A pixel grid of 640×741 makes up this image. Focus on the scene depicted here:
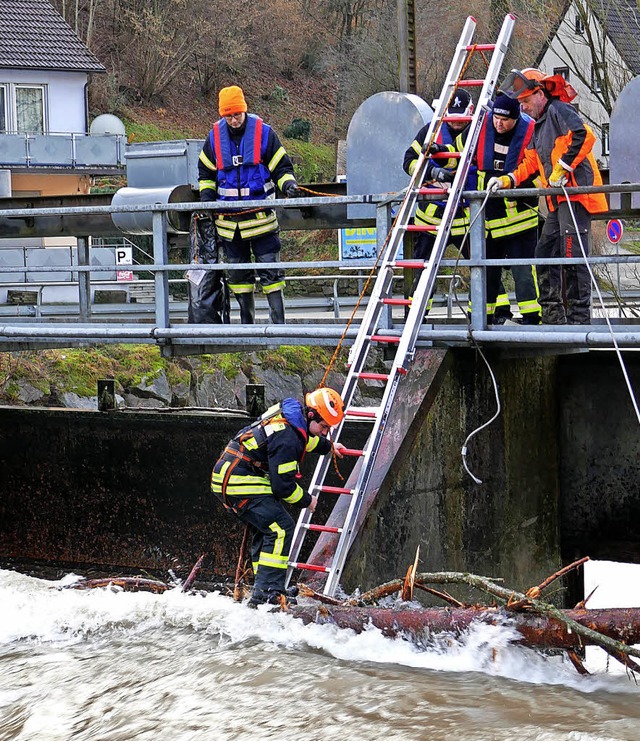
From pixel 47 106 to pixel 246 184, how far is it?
29988 mm

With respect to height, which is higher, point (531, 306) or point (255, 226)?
point (255, 226)

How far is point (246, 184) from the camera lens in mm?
9180

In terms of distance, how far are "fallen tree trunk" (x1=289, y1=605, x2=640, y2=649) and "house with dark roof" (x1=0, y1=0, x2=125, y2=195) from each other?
29.3 m

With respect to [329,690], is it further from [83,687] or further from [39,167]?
[39,167]

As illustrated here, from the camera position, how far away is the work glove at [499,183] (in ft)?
25.2

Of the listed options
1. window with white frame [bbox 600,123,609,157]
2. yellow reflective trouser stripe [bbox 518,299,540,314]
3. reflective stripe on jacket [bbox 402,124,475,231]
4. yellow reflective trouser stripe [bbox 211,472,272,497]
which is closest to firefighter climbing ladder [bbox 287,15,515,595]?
reflective stripe on jacket [bbox 402,124,475,231]

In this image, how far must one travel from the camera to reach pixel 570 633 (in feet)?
18.7

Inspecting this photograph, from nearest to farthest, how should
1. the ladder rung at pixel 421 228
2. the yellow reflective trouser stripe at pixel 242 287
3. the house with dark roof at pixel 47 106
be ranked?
the ladder rung at pixel 421 228, the yellow reflective trouser stripe at pixel 242 287, the house with dark roof at pixel 47 106

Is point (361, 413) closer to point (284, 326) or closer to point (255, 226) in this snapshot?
point (284, 326)

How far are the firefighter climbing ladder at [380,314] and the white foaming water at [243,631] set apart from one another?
0.43 m

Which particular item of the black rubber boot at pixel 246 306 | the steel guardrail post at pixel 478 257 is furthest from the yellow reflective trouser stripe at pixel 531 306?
the black rubber boot at pixel 246 306

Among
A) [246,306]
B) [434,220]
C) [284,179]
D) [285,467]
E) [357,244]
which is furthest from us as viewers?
[357,244]

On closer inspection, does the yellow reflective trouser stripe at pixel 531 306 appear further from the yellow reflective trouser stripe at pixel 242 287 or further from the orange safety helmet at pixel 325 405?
the yellow reflective trouser stripe at pixel 242 287

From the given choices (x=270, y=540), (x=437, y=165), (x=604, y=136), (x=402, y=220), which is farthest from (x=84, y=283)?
(x=604, y=136)
